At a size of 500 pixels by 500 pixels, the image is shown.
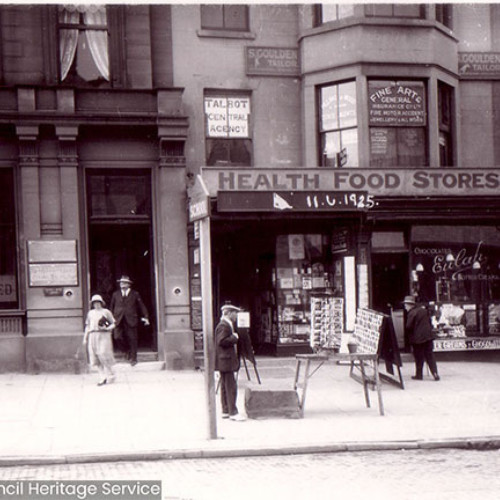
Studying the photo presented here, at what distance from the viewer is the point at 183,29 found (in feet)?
55.9

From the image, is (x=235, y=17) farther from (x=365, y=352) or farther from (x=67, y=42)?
(x=365, y=352)

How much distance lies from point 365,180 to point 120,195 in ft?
17.4

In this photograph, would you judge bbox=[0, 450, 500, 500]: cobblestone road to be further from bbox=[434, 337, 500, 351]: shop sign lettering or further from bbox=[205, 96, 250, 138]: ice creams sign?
bbox=[205, 96, 250, 138]: ice creams sign

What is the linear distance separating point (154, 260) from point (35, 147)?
11.2 feet

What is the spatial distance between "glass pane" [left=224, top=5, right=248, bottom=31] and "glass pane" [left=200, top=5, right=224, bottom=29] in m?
0.14

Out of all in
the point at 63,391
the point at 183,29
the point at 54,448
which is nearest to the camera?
the point at 54,448

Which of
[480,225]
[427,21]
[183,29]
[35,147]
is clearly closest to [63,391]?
[35,147]

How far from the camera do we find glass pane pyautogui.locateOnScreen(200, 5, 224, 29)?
1727cm

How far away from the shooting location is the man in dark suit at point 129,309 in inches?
627

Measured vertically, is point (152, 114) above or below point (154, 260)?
above

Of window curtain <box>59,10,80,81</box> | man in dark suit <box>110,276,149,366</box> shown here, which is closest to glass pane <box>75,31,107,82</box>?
window curtain <box>59,10,80,81</box>

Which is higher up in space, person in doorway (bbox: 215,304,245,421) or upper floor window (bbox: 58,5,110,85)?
upper floor window (bbox: 58,5,110,85)

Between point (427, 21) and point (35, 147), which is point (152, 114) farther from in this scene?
point (427, 21)

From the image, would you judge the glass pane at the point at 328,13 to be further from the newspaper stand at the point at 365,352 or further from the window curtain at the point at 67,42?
the newspaper stand at the point at 365,352
